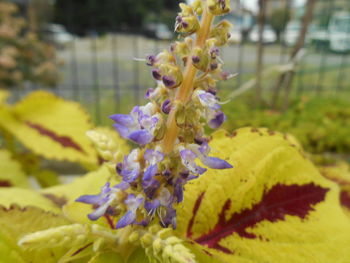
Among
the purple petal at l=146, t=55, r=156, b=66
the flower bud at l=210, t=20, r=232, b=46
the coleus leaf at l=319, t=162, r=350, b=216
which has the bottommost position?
the coleus leaf at l=319, t=162, r=350, b=216

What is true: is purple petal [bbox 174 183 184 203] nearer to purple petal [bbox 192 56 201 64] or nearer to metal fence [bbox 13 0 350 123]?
purple petal [bbox 192 56 201 64]

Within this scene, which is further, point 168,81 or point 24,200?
point 24,200

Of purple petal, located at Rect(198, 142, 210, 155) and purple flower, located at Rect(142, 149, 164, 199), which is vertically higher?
purple petal, located at Rect(198, 142, 210, 155)

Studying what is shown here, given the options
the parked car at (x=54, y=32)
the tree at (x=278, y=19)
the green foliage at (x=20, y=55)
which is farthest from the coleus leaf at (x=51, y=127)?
the tree at (x=278, y=19)

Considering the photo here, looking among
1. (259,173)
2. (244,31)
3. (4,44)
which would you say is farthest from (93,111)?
(259,173)

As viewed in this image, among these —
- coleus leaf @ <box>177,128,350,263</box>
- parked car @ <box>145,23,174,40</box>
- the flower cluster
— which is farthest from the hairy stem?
parked car @ <box>145,23,174,40</box>

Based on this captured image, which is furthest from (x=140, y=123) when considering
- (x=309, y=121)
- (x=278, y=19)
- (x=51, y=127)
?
(x=278, y=19)

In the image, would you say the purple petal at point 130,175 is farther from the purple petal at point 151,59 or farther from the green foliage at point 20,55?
the green foliage at point 20,55

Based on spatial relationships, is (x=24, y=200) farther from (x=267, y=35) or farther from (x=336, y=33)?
(x=336, y=33)
